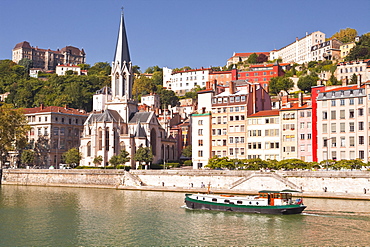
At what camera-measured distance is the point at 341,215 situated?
44.0 metres

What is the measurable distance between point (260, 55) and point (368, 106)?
12411 cm

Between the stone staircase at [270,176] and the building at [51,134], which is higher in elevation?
the building at [51,134]

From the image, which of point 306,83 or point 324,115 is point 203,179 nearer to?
point 324,115

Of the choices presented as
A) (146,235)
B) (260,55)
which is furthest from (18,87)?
(146,235)

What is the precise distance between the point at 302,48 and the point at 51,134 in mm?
108793

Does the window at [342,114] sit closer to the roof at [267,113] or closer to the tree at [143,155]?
the roof at [267,113]

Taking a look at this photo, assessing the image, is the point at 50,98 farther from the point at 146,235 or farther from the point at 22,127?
the point at 146,235

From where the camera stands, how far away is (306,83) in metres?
136

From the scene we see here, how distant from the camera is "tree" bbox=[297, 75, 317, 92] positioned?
445ft

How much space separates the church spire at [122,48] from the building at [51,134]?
1696cm

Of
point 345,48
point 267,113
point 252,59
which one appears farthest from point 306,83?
point 267,113

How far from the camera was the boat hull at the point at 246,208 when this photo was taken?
47.2m

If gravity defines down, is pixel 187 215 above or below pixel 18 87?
below

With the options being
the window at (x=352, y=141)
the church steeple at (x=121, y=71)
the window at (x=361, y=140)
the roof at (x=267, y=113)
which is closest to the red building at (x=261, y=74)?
the church steeple at (x=121, y=71)
